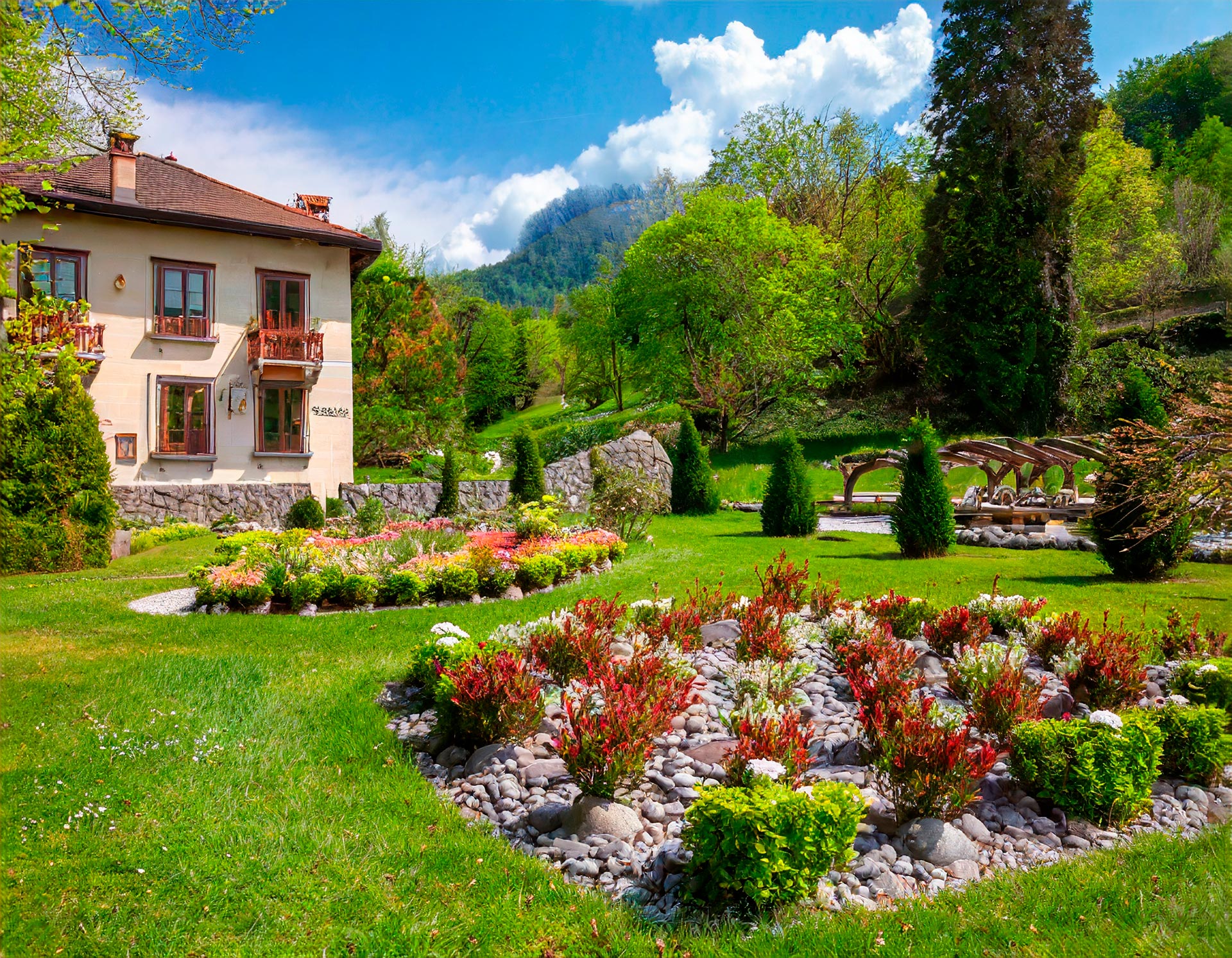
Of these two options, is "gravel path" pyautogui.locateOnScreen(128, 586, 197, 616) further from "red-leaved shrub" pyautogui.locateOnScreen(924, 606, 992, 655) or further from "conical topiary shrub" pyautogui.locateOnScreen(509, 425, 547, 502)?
"conical topiary shrub" pyautogui.locateOnScreen(509, 425, 547, 502)

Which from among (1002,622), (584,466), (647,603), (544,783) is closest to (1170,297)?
(584,466)

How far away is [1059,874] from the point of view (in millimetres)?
3039

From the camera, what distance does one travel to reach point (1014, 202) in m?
24.8

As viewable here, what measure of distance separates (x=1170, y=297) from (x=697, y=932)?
35.2 meters

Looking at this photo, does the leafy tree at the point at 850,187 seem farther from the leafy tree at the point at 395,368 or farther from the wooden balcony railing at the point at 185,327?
the wooden balcony railing at the point at 185,327

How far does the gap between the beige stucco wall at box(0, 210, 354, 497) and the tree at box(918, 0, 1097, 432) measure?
64.1 feet

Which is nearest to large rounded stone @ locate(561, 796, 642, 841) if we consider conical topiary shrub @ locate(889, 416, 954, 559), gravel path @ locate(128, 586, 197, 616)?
gravel path @ locate(128, 586, 197, 616)

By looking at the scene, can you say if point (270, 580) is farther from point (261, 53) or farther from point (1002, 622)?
point (1002, 622)

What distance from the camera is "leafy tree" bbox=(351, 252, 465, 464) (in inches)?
976

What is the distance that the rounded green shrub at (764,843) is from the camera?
277cm

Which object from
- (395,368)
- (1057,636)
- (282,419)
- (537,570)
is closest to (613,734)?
(1057,636)

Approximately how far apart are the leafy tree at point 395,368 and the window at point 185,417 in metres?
6.24

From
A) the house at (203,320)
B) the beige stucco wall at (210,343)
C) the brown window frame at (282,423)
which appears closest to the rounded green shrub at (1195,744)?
the beige stucco wall at (210,343)

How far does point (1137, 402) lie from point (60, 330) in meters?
13.2
